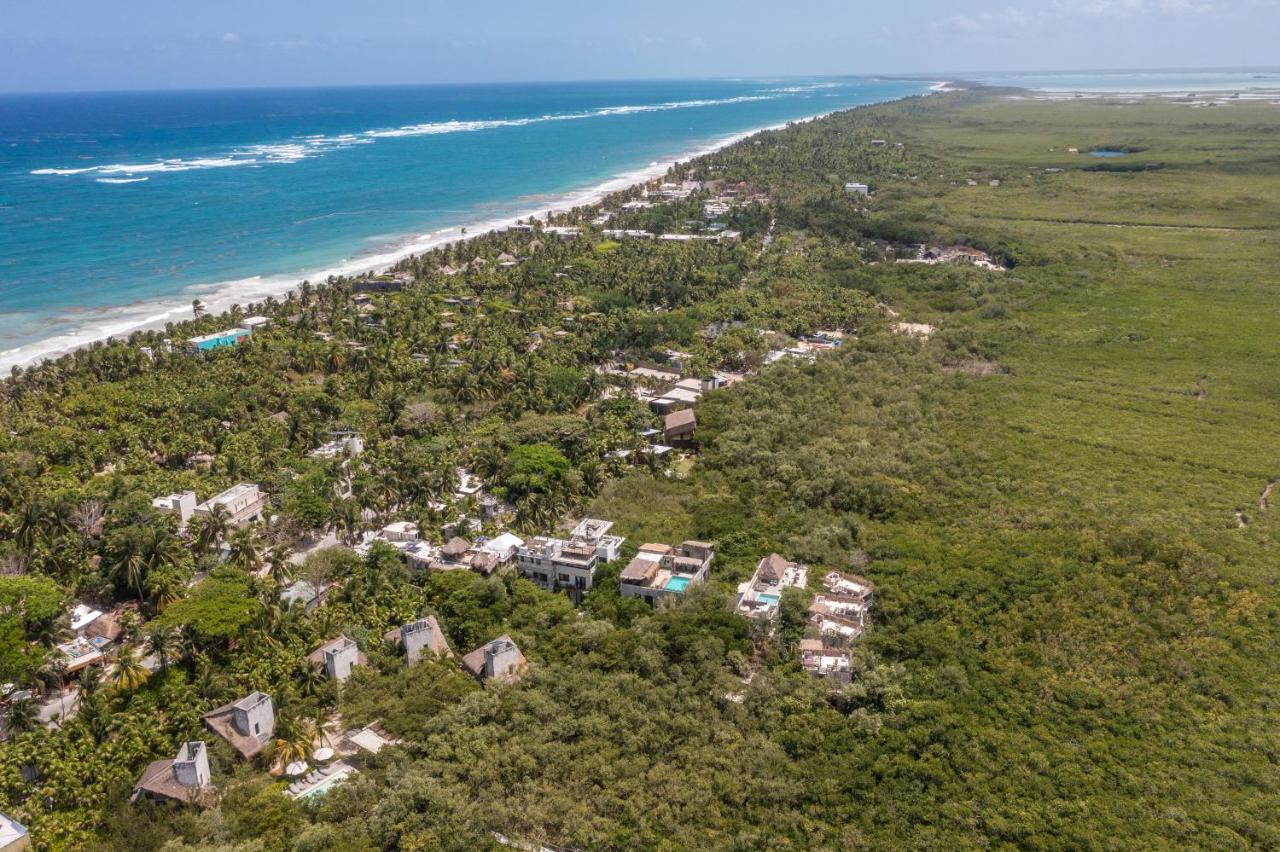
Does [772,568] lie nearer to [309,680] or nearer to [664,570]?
[664,570]

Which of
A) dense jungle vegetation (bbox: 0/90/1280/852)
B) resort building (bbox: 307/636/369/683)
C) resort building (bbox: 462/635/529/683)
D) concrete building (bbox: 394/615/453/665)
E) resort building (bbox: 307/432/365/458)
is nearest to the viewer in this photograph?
dense jungle vegetation (bbox: 0/90/1280/852)

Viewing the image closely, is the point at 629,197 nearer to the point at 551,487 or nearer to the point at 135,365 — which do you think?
the point at 135,365

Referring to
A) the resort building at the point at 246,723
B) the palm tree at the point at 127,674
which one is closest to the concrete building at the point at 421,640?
the resort building at the point at 246,723

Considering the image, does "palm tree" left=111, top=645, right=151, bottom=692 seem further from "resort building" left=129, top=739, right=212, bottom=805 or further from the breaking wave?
the breaking wave

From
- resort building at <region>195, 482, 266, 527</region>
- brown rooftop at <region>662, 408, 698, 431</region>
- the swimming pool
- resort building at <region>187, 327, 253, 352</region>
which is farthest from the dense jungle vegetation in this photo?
resort building at <region>187, 327, 253, 352</region>

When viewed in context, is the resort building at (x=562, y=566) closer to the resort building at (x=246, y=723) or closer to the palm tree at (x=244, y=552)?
the palm tree at (x=244, y=552)

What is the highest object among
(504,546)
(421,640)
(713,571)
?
(504,546)

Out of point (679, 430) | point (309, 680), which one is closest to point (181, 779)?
point (309, 680)
